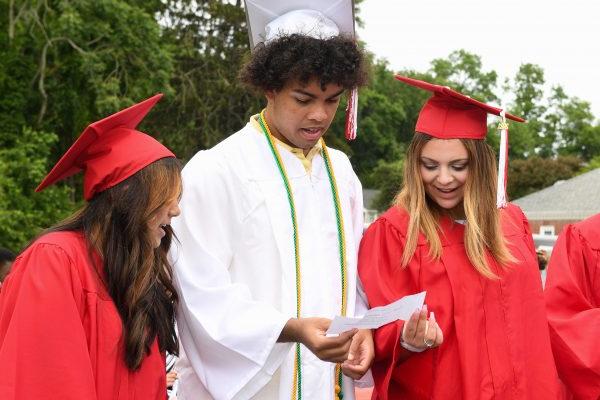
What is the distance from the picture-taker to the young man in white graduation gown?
129 inches

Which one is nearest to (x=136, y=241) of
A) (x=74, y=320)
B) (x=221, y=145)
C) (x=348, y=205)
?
(x=74, y=320)

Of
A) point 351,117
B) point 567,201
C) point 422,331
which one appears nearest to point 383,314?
point 422,331

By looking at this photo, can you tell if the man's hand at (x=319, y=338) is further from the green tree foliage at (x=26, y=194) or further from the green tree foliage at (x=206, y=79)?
the green tree foliage at (x=206, y=79)

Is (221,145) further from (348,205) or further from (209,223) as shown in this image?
(348,205)

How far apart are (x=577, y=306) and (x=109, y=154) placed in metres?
2.23

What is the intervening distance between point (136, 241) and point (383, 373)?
1.25 m

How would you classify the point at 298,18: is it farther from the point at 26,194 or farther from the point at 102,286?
the point at 26,194

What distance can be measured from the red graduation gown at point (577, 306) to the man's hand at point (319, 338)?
1.24 metres

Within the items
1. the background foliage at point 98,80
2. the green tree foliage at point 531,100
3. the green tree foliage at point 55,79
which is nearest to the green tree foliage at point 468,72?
the green tree foliage at point 531,100

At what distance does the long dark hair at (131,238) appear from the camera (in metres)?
2.95

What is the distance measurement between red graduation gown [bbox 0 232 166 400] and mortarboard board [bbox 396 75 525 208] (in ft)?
5.37

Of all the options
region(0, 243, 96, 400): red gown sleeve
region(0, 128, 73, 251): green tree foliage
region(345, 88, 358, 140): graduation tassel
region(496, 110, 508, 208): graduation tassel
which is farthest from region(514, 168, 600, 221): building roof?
region(0, 243, 96, 400): red gown sleeve

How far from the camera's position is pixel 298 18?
365 centimetres

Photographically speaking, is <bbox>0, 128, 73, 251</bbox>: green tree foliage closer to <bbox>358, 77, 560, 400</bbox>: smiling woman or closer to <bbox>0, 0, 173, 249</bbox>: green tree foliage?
<bbox>0, 0, 173, 249</bbox>: green tree foliage
